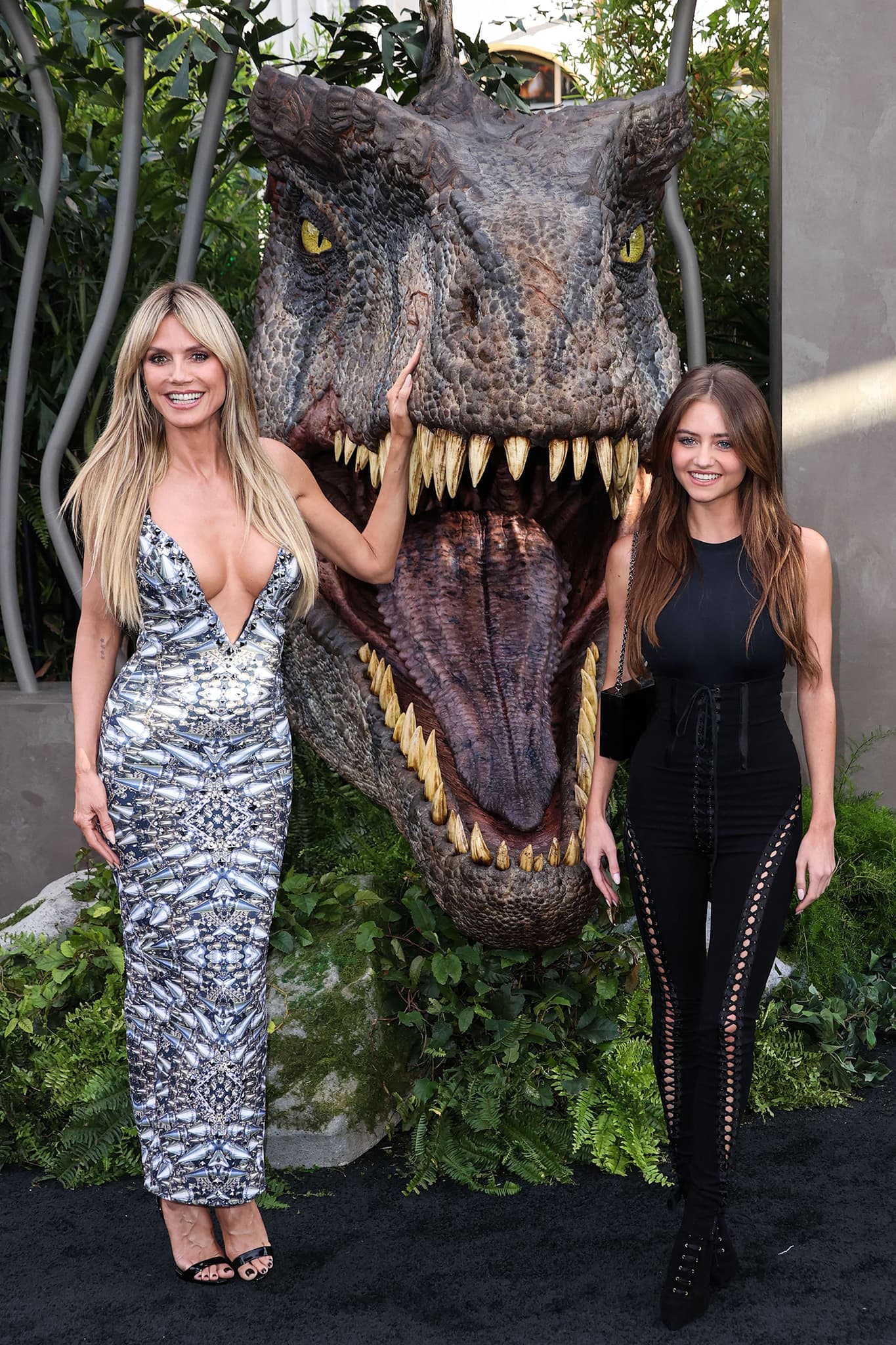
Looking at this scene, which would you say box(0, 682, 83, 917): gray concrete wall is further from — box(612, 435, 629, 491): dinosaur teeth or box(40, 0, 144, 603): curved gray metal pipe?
box(612, 435, 629, 491): dinosaur teeth

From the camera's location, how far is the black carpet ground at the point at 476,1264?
2568 mm

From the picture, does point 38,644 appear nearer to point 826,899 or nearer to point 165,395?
point 165,395

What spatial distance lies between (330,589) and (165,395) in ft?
2.50

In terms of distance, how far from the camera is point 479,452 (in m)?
2.69

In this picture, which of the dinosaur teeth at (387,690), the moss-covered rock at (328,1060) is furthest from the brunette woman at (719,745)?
the moss-covered rock at (328,1060)

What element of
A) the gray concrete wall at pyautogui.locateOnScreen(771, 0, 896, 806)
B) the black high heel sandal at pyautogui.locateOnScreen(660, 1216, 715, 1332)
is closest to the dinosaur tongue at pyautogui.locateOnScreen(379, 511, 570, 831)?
the black high heel sandal at pyautogui.locateOnScreen(660, 1216, 715, 1332)

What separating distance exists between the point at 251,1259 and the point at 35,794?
2.27 metres

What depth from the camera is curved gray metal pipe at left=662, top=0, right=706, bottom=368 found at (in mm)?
4746

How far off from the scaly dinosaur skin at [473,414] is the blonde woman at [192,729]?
11.5 inches

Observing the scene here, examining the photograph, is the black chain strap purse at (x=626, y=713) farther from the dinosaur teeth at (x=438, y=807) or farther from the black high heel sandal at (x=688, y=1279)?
the black high heel sandal at (x=688, y=1279)

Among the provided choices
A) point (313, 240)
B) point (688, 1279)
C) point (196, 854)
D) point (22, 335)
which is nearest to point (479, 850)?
point (196, 854)

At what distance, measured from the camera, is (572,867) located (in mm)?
2707

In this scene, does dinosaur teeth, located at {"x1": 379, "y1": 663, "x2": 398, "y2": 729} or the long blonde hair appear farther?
dinosaur teeth, located at {"x1": 379, "y1": 663, "x2": 398, "y2": 729}

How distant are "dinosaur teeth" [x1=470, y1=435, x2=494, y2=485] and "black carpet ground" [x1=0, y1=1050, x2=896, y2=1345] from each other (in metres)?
1.75
